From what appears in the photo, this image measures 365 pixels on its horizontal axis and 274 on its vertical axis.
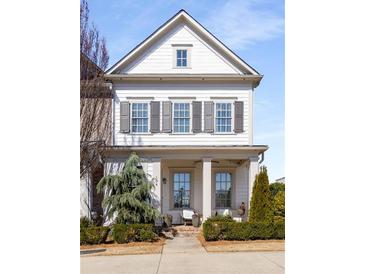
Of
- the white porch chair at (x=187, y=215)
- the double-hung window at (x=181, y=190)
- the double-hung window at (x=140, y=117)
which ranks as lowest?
the white porch chair at (x=187, y=215)

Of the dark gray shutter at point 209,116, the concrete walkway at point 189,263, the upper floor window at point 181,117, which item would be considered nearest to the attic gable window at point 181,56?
the upper floor window at point 181,117

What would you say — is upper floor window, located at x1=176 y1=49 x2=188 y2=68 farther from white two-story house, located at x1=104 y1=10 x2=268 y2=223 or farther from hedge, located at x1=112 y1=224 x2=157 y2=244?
hedge, located at x1=112 y1=224 x2=157 y2=244

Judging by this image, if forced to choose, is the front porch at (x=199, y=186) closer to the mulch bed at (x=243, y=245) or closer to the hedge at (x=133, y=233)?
the hedge at (x=133, y=233)

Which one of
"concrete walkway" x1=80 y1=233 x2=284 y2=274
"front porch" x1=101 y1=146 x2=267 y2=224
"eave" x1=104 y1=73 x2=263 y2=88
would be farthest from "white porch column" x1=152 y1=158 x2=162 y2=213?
"concrete walkway" x1=80 y1=233 x2=284 y2=274

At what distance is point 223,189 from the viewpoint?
47.0ft

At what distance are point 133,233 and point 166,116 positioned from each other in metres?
4.45

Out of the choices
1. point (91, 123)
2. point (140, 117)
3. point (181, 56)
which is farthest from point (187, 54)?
point (91, 123)

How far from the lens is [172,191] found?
14.4m

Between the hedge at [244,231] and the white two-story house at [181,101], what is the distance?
8.02 feet

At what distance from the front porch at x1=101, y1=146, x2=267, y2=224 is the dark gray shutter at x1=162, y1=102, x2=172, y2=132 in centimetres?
81

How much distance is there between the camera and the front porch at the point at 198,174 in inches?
511

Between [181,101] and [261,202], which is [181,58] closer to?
[181,101]

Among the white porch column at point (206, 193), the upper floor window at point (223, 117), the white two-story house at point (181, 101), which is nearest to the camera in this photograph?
the white porch column at point (206, 193)
